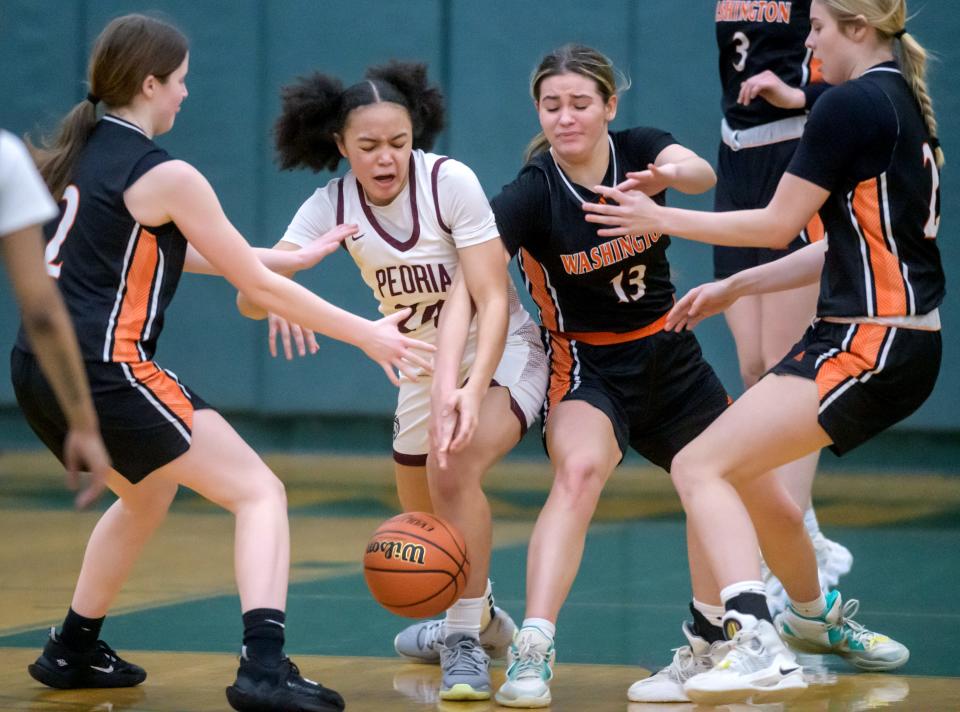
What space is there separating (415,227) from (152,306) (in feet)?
2.88

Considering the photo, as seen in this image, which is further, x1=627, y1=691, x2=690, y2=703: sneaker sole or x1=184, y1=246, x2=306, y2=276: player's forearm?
x1=184, y1=246, x2=306, y2=276: player's forearm

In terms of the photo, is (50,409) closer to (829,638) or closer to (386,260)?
(386,260)

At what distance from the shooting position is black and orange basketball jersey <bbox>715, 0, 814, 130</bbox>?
5.22 m

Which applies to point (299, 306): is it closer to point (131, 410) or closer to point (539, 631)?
point (131, 410)

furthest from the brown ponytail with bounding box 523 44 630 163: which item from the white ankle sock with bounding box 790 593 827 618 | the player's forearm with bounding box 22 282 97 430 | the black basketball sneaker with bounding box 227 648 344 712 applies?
the player's forearm with bounding box 22 282 97 430

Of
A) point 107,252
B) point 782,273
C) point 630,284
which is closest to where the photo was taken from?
point 107,252

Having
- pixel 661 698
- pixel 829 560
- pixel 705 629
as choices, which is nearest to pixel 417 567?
pixel 661 698

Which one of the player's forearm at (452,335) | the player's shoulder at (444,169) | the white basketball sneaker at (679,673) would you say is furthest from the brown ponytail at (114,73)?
the white basketball sneaker at (679,673)

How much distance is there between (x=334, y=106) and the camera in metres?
4.24

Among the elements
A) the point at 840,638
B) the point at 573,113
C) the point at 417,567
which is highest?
the point at 573,113

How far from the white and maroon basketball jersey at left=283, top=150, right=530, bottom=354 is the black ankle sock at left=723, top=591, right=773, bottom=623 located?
1207 millimetres

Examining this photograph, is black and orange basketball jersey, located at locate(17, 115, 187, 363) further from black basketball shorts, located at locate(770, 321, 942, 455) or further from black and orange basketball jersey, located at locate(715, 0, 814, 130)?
black and orange basketball jersey, located at locate(715, 0, 814, 130)

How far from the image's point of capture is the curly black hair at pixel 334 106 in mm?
4199

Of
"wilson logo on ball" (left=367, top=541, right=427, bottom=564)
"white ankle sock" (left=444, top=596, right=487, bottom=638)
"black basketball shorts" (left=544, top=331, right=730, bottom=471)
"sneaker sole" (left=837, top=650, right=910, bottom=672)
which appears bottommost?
"sneaker sole" (left=837, top=650, right=910, bottom=672)
